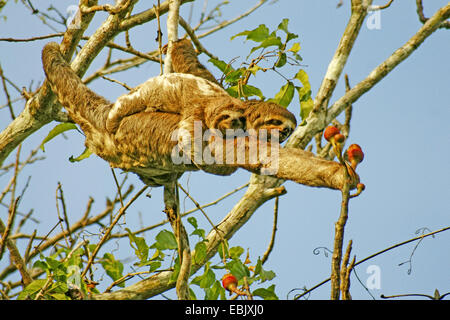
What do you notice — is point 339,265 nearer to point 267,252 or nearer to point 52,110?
point 267,252

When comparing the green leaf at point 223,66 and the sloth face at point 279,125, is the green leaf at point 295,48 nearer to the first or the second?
the green leaf at point 223,66

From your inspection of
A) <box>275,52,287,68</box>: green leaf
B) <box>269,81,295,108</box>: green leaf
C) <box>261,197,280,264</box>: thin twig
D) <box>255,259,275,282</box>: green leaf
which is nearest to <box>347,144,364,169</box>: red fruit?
<box>255,259,275,282</box>: green leaf

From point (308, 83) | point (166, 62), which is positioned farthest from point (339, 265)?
point (166, 62)

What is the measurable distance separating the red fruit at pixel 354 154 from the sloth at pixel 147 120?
1264mm

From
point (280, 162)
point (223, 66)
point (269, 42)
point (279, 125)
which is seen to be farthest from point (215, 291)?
point (269, 42)

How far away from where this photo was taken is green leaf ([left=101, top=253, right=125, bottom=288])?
657cm

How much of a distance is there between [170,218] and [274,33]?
236 centimetres

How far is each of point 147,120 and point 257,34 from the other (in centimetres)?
155

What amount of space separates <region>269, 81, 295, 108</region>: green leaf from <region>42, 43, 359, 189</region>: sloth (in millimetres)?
725

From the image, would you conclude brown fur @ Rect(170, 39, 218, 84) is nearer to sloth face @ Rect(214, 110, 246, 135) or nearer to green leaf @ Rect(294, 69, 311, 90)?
green leaf @ Rect(294, 69, 311, 90)

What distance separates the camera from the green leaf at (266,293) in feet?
15.5

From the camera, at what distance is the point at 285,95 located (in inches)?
243

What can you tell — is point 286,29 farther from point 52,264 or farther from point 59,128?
point 52,264

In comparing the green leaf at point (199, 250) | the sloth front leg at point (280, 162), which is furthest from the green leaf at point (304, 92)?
the green leaf at point (199, 250)
